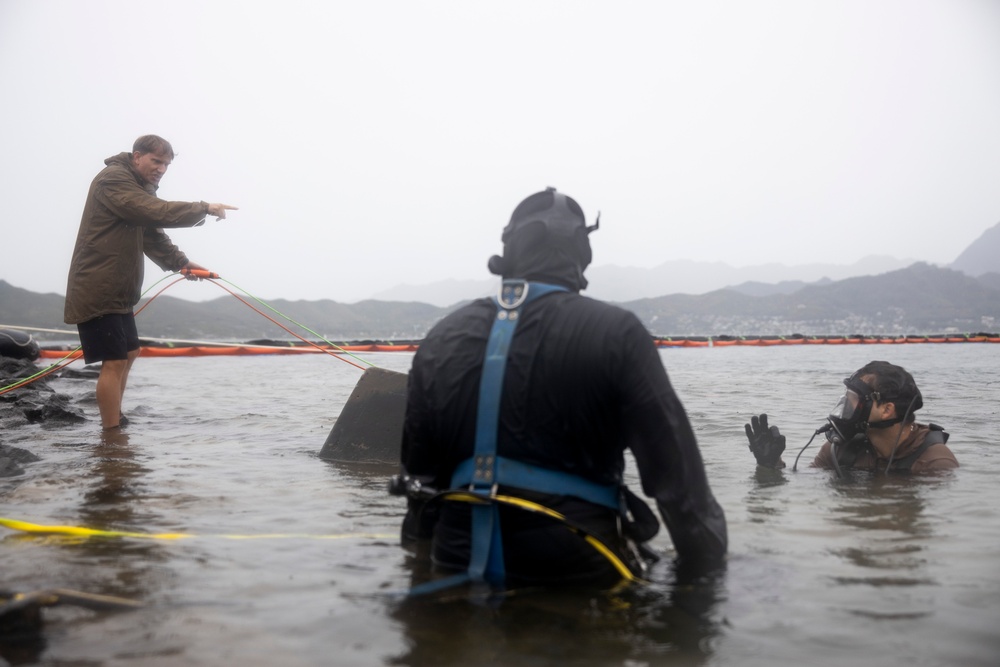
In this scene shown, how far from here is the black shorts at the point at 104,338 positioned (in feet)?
20.5

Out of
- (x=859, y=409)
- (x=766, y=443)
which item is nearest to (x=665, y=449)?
(x=766, y=443)

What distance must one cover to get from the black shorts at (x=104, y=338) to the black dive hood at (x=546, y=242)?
420 cm

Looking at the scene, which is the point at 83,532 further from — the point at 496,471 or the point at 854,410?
the point at 854,410

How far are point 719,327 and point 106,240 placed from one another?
2271 inches

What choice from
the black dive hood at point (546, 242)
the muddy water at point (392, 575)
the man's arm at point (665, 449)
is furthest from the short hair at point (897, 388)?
the black dive hood at point (546, 242)

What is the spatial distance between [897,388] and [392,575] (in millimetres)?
3764

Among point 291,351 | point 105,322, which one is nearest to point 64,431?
point 105,322

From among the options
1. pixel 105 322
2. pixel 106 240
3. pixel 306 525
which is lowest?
pixel 306 525

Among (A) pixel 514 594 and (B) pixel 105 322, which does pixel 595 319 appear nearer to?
(A) pixel 514 594

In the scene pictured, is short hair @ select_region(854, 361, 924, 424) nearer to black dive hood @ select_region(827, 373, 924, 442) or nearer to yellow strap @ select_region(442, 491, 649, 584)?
black dive hood @ select_region(827, 373, 924, 442)

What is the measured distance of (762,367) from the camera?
741 inches

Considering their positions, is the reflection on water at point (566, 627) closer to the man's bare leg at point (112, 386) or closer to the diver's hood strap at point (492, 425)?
the diver's hood strap at point (492, 425)

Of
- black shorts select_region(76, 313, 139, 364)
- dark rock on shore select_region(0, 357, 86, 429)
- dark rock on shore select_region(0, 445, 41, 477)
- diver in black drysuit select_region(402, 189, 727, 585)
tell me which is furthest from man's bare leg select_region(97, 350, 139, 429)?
diver in black drysuit select_region(402, 189, 727, 585)

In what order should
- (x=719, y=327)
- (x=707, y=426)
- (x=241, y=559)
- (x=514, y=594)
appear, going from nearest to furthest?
1. (x=514, y=594)
2. (x=241, y=559)
3. (x=707, y=426)
4. (x=719, y=327)
